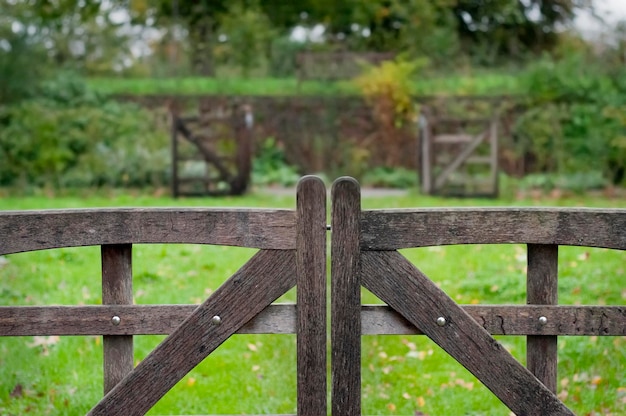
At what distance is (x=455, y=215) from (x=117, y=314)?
1.26 m

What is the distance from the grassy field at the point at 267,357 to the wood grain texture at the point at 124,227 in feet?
6.54

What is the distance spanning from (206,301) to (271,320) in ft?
0.81

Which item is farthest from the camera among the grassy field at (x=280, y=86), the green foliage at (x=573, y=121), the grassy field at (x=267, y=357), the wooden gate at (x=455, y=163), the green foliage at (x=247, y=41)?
the green foliage at (x=247, y=41)

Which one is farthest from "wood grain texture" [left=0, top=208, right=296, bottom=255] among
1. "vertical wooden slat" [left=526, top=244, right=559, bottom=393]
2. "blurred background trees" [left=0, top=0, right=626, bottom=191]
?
"blurred background trees" [left=0, top=0, right=626, bottom=191]

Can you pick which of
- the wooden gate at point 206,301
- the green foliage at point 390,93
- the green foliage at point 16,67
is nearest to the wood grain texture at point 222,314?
the wooden gate at point 206,301

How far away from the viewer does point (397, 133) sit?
1959cm

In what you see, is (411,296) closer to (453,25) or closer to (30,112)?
(30,112)

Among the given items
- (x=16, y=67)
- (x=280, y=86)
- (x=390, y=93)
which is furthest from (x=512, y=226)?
(x=280, y=86)

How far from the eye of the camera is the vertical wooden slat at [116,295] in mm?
3252

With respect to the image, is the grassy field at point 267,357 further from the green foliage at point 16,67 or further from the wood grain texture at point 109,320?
the green foliage at point 16,67

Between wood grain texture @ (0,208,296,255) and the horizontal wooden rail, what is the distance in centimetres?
25

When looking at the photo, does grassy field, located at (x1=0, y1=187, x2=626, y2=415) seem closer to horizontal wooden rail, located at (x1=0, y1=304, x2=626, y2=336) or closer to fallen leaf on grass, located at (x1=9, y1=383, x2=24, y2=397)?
fallen leaf on grass, located at (x1=9, y1=383, x2=24, y2=397)

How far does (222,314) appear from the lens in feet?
10.2

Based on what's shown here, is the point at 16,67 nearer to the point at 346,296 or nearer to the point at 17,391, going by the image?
the point at 17,391
